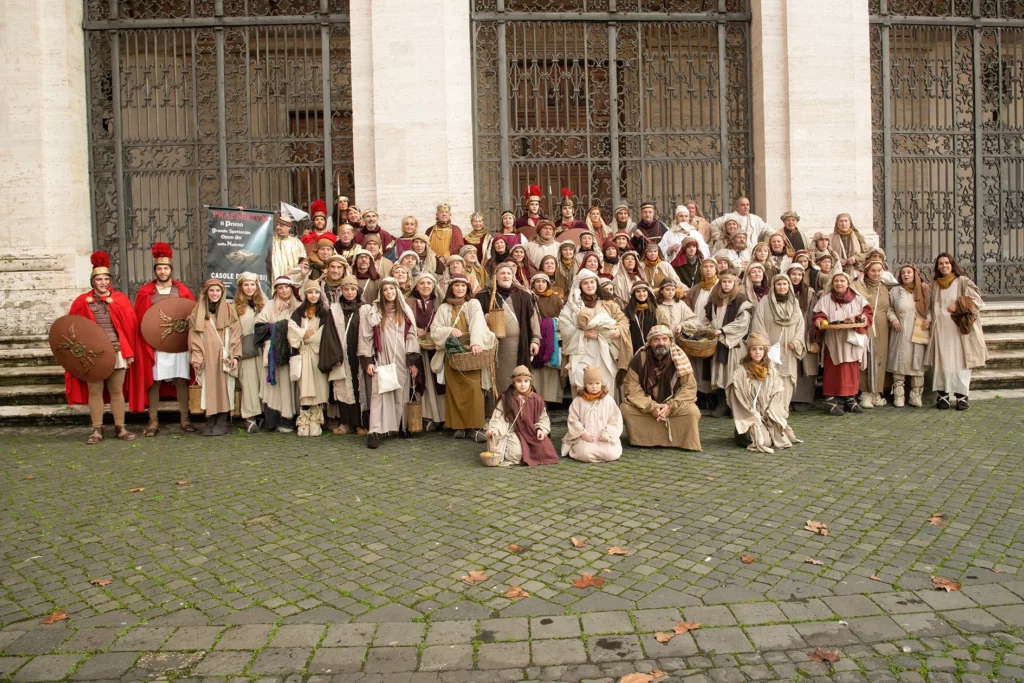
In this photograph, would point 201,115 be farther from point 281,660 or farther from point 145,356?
point 281,660

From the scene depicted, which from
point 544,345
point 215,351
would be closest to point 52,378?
point 215,351

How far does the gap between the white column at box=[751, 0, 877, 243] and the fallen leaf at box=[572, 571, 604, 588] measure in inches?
374

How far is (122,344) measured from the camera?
8523 mm

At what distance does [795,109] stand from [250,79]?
8.59 meters

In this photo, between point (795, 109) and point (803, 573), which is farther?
point (795, 109)

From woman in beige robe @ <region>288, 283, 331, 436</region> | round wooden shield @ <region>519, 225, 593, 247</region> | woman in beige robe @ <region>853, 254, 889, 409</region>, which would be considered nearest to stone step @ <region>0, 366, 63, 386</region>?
woman in beige robe @ <region>288, 283, 331, 436</region>

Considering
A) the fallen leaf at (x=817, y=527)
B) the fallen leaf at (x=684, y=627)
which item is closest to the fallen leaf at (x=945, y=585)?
the fallen leaf at (x=817, y=527)

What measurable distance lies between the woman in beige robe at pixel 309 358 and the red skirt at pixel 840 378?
18.7ft

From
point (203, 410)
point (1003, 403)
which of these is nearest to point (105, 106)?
point (203, 410)

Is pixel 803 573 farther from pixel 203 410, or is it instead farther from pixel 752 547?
pixel 203 410

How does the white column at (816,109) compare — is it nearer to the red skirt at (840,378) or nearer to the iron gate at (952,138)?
the iron gate at (952,138)

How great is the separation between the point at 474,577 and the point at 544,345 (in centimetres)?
453

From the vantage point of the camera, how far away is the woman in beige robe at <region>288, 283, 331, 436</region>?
851 cm

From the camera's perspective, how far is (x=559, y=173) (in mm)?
12797
